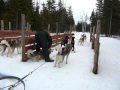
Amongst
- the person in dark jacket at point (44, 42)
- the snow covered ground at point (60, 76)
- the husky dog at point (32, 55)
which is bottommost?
the snow covered ground at point (60, 76)

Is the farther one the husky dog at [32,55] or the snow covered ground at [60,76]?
the husky dog at [32,55]

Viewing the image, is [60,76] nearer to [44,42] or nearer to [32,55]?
[32,55]

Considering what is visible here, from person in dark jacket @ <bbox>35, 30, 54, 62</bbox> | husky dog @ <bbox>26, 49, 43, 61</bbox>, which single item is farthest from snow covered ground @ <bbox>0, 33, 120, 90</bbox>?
person in dark jacket @ <bbox>35, 30, 54, 62</bbox>

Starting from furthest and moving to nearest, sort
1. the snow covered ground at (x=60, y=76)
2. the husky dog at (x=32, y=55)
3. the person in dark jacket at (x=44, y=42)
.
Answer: the person in dark jacket at (x=44, y=42) → the husky dog at (x=32, y=55) → the snow covered ground at (x=60, y=76)

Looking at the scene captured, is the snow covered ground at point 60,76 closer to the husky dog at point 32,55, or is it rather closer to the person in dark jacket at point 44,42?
the husky dog at point 32,55

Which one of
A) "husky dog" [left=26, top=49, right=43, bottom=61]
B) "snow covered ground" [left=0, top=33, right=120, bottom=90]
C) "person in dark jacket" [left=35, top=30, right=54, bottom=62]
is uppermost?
"person in dark jacket" [left=35, top=30, right=54, bottom=62]

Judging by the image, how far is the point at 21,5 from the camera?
149 feet

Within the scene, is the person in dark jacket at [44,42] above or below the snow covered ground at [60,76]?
above

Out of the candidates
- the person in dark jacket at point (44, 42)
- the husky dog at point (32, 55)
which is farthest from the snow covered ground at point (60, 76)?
the person in dark jacket at point (44, 42)

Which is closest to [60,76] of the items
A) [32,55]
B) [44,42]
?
[32,55]

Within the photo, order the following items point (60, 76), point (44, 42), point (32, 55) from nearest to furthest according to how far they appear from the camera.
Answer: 1. point (60, 76)
2. point (32, 55)
3. point (44, 42)

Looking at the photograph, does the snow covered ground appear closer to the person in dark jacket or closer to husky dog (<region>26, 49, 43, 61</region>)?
husky dog (<region>26, 49, 43, 61</region>)

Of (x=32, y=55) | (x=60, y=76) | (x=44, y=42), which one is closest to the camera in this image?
(x=60, y=76)

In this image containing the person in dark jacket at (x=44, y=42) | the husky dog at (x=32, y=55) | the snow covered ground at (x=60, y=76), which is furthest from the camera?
the person in dark jacket at (x=44, y=42)
